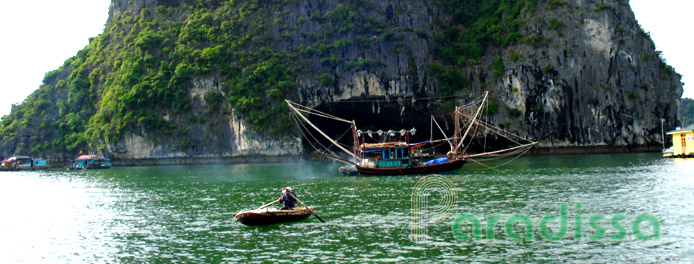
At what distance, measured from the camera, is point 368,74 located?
85188 mm

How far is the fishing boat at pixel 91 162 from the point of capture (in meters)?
88.6

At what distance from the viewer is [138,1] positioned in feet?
343

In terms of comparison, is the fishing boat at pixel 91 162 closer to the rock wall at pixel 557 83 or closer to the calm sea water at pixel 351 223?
the rock wall at pixel 557 83

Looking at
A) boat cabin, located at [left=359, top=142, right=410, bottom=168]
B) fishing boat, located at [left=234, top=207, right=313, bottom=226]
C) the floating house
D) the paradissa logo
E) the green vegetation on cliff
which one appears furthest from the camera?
the green vegetation on cliff

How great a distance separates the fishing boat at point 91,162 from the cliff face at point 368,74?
3.16 m

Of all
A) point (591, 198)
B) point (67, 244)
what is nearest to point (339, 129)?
point (591, 198)

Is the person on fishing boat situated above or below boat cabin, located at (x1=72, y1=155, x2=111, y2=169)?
below

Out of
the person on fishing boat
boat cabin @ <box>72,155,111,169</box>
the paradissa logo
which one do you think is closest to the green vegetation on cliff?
boat cabin @ <box>72,155,111,169</box>

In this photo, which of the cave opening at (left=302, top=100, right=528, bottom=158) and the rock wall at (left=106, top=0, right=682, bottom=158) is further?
the cave opening at (left=302, top=100, right=528, bottom=158)

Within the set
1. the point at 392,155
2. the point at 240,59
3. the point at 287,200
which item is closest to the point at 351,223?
the point at 287,200

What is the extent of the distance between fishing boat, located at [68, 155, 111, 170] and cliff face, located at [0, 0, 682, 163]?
316 cm

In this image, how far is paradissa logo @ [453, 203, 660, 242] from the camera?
20831mm

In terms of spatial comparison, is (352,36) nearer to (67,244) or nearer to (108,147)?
(108,147)

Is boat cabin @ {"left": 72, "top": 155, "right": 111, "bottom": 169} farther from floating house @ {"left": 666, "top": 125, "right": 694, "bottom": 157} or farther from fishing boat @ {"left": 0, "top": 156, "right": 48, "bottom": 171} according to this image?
floating house @ {"left": 666, "top": 125, "right": 694, "bottom": 157}
